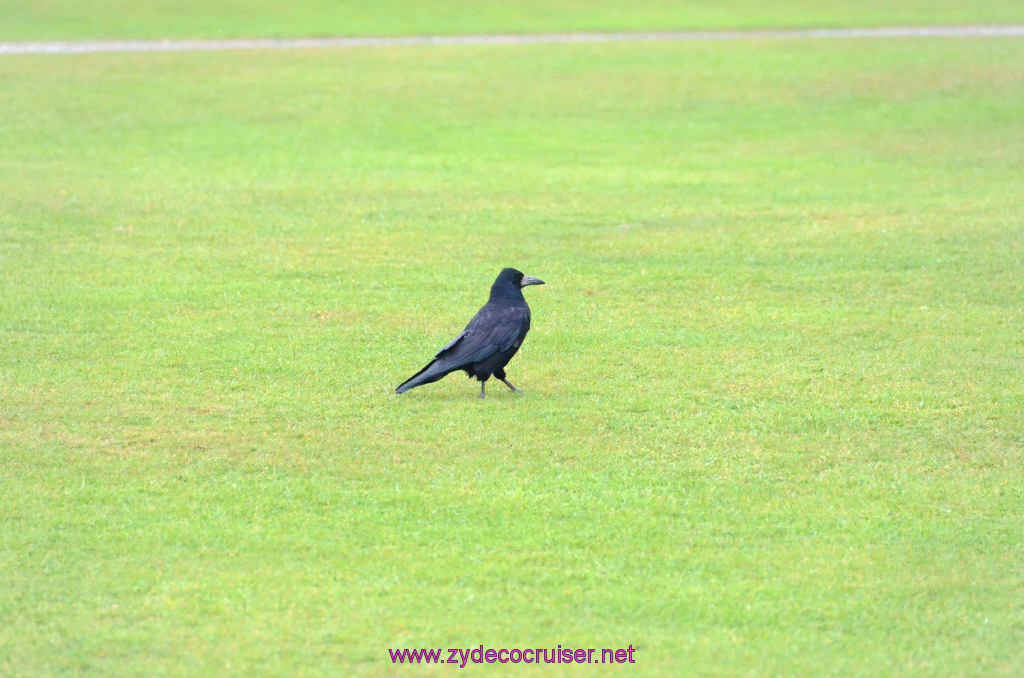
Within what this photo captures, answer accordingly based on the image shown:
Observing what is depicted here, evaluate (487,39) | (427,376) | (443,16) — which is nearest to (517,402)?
(427,376)

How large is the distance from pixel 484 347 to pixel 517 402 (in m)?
0.53

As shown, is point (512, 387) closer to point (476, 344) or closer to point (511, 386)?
point (511, 386)

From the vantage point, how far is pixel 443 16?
3356 cm

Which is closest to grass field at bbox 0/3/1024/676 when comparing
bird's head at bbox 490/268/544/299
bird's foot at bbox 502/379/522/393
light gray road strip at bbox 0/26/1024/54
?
bird's foot at bbox 502/379/522/393

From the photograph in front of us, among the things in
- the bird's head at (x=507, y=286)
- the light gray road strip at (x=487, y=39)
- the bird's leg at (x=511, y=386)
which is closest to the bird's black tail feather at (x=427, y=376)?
the bird's leg at (x=511, y=386)

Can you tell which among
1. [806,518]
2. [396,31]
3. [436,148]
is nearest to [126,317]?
[806,518]

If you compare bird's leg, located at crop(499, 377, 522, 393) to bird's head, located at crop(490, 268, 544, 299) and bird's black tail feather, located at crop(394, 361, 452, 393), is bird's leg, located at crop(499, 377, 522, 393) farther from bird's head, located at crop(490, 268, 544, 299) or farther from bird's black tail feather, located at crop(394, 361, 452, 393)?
bird's head, located at crop(490, 268, 544, 299)

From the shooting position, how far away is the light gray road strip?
2866 centimetres

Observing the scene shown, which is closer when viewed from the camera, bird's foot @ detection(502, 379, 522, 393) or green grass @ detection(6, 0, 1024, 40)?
bird's foot @ detection(502, 379, 522, 393)

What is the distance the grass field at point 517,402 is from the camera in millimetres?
6281

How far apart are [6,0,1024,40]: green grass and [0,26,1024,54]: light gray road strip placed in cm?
90

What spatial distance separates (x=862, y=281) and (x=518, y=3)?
24.3 metres

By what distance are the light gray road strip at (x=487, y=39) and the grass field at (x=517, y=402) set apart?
7154mm

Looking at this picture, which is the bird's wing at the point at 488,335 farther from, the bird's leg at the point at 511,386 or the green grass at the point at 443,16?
the green grass at the point at 443,16
